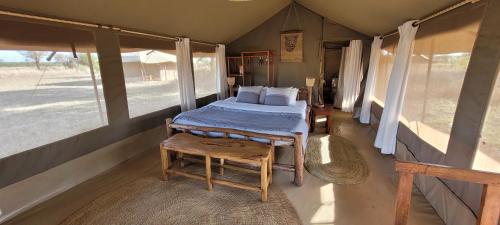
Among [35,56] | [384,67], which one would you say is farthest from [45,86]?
[384,67]

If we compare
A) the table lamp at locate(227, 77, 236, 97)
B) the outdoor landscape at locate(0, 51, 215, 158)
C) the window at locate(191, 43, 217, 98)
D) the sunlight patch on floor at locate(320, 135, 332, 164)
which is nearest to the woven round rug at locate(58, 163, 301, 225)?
the outdoor landscape at locate(0, 51, 215, 158)

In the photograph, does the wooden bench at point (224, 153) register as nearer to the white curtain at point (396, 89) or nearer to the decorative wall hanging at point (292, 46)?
the white curtain at point (396, 89)

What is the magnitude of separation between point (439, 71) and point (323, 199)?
5.41ft

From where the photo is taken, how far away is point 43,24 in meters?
2.05

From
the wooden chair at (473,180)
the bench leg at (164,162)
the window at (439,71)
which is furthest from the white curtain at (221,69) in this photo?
the wooden chair at (473,180)

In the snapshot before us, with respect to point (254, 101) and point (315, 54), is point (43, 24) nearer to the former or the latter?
point (254, 101)

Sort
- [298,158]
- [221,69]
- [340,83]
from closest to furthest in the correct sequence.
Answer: [298,158], [221,69], [340,83]

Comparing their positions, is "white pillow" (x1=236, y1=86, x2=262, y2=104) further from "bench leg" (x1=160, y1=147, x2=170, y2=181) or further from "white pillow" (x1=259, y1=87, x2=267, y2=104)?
"bench leg" (x1=160, y1=147, x2=170, y2=181)

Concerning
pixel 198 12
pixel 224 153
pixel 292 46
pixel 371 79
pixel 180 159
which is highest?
pixel 198 12

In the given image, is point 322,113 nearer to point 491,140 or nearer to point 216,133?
point 216,133

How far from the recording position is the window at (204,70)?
14.8ft

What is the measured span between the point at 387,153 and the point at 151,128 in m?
3.58

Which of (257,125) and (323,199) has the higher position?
(257,125)

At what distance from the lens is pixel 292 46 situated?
16.6 feet
